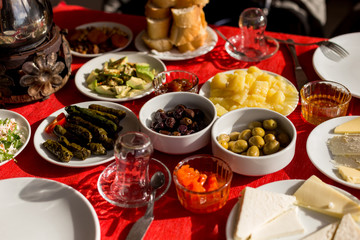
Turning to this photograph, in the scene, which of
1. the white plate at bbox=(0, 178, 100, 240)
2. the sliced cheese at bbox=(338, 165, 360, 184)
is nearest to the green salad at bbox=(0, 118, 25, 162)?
the white plate at bbox=(0, 178, 100, 240)

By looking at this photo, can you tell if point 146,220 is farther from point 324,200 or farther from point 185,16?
point 185,16

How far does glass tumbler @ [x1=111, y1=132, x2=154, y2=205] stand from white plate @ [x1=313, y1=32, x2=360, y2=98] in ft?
2.77

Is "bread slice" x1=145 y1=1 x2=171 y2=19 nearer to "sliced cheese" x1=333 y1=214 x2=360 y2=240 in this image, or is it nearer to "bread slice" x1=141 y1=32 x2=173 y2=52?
"bread slice" x1=141 y1=32 x2=173 y2=52

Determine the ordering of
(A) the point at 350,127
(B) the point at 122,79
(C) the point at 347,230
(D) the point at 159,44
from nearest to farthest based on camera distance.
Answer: (C) the point at 347,230 → (A) the point at 350,127 → (B) the point at 122,79 → (D) the point at 159,44

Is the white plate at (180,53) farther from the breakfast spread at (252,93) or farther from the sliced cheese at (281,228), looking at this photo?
the sliced cheese at (281,228)

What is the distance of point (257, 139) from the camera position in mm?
1216

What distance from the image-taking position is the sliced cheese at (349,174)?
3.67 ft

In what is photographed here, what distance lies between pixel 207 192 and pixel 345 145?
0.48m

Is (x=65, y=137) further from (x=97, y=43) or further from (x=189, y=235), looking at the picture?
(x=97, y=43)

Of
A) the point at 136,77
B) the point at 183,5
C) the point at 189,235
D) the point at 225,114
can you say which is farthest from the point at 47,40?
the point at 189,235

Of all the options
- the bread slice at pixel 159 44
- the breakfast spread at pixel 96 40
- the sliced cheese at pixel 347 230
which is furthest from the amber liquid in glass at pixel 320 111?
the breakfast spread at pixel 96 40

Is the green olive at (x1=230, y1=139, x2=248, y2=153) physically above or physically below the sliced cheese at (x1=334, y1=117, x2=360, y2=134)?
below

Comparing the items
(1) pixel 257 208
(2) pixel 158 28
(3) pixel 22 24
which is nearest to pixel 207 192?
(1) pixel 257 208

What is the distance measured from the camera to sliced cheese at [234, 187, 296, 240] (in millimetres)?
960
